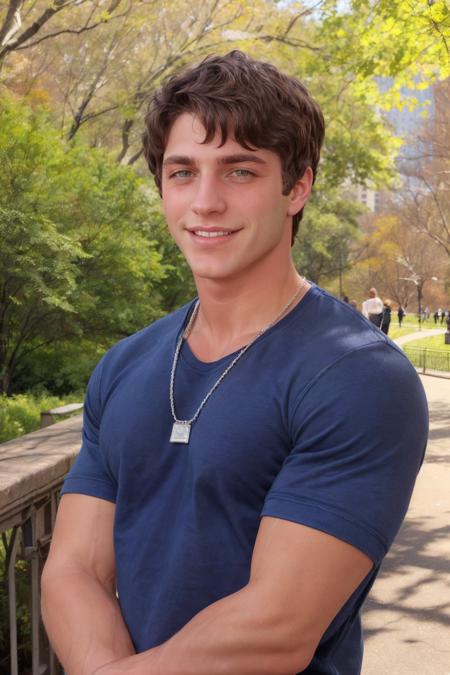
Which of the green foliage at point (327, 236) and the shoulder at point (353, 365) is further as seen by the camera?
the green foliage at point (327, 236)

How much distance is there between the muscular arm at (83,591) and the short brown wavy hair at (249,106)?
85 centimetres

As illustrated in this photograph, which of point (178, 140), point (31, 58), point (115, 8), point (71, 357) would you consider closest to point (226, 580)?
point (178, 140)

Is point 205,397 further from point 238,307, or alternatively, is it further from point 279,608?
point 279,608

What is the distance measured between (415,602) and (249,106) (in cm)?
496

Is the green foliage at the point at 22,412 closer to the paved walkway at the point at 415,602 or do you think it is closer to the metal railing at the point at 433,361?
the paved walkway at the point at 415,602

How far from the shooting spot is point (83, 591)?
220cm

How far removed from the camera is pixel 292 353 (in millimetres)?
2002

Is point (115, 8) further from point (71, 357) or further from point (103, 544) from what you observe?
point (103, 544)

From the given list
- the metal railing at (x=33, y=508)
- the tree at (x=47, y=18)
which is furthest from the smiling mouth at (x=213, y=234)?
the tree at (x=47, y=18)

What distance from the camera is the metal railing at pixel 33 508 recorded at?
2.85m

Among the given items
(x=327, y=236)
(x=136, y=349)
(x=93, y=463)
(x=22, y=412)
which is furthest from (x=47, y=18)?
(x=327, y=236)

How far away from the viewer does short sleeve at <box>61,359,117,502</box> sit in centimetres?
229

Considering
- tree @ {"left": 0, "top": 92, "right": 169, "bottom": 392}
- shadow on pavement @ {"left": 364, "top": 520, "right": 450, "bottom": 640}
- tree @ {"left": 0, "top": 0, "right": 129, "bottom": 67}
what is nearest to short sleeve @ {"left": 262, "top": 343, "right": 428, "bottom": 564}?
shadow on pavement @ {"left": 364, "top": 520, "right": 450, "bottom": 640}

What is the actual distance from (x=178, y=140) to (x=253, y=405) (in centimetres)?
63
